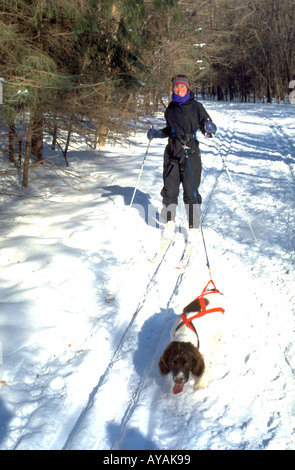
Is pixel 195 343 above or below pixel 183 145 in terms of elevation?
below

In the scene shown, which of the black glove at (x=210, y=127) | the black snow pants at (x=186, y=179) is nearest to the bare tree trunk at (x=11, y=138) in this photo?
the black snow pants at (x=186, y=179)

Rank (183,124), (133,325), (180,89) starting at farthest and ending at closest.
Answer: (183,124) < (180,89) < (133,325)

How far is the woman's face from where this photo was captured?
17.6 feet

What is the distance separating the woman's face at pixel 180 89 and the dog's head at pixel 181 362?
12.0 feet

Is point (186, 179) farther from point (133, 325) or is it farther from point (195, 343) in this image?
point (195, 343)

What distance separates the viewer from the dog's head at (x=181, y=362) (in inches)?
113

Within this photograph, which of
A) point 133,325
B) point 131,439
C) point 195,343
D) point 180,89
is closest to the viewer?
point 131,439

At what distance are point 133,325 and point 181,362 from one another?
53.0 inches

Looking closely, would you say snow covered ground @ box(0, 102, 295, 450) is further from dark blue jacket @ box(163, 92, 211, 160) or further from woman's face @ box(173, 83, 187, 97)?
woman's face @ box(173, 83, 187, 97)

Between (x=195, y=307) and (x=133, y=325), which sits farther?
(x=133, y=325)

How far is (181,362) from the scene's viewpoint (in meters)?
2.89

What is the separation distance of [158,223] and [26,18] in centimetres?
457

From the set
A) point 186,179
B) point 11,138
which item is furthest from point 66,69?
point 186,179

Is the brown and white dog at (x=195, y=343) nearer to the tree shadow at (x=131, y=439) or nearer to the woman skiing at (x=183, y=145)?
the tree shadow at (x=131, y=439)
